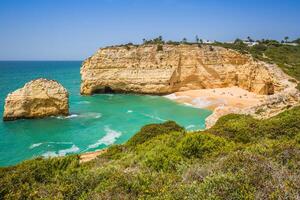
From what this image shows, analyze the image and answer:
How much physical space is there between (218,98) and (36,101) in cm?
2348

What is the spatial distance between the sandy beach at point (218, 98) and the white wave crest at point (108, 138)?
49.0 feet

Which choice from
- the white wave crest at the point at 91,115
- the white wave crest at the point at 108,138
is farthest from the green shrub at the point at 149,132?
the white wave crest at the point at 91,115

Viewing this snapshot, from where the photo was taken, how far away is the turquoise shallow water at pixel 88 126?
23.2 m

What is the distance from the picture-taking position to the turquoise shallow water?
2316 centimetres

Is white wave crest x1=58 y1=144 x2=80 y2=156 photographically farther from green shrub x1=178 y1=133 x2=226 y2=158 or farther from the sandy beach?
the sandy beach

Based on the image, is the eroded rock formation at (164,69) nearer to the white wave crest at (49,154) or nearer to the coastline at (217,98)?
the coastline at (217,98)

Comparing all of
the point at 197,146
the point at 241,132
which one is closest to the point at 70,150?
the point at 241,132

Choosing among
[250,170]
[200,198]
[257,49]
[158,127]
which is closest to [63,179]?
[200,198]

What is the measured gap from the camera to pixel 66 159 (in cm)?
1160

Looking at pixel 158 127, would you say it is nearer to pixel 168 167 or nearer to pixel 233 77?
pixel 168 167

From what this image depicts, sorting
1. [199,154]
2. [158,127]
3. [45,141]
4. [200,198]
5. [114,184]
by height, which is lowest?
[45,141]

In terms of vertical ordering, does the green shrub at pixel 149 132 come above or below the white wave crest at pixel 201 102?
above

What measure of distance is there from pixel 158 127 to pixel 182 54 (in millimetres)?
32701

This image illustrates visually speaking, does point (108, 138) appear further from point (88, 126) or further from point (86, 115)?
point (86, 115)
